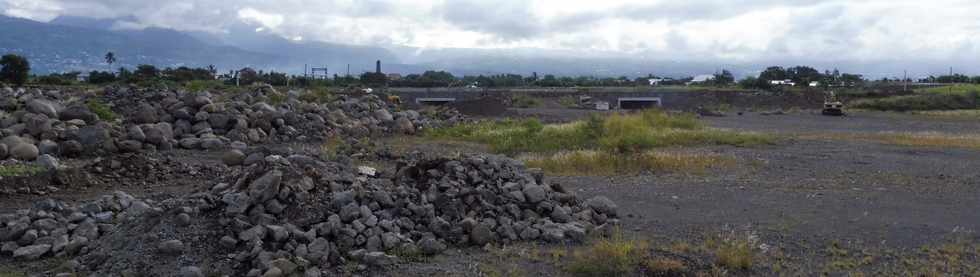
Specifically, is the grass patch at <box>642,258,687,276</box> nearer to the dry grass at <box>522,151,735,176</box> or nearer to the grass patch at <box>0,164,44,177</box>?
the dry grass at <box>522,151,735,176</box>

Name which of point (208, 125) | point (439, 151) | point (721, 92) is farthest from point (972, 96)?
point (208, 125)

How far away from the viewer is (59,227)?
7.79 m

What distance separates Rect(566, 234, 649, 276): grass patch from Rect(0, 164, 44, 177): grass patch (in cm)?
762

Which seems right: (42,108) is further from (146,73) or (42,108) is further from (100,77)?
(146,73)

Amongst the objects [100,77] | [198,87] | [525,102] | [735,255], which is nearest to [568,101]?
[525,102]

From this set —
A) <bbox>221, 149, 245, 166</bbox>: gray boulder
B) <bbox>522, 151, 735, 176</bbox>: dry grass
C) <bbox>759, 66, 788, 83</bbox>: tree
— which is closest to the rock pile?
<bbox>221, 149, 245, 166</bbox>: gray boulder

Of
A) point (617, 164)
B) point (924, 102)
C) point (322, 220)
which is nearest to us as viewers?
point (322, 220)

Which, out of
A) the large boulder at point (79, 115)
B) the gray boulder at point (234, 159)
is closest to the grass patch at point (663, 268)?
the gray boulder at point (234, 159)

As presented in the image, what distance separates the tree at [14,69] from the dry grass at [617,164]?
3167cm

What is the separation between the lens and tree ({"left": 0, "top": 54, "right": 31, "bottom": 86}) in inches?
1505

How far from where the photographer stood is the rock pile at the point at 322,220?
686cm

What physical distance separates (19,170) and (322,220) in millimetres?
6158

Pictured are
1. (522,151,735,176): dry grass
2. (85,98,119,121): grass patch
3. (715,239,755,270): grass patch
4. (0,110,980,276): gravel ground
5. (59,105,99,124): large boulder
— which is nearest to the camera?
(715,239,755,270): grass patch

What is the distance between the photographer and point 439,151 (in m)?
18.9
